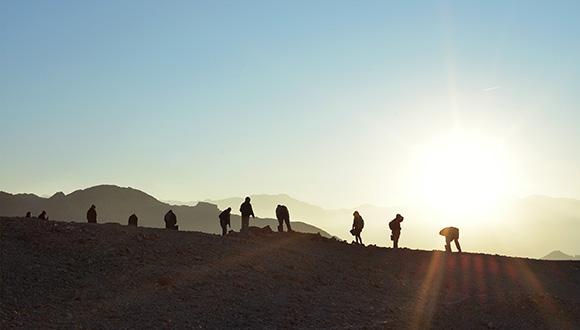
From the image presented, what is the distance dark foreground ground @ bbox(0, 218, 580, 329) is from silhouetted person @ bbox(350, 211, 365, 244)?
394 cm

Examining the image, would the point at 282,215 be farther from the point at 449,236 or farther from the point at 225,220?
the point at 449,236

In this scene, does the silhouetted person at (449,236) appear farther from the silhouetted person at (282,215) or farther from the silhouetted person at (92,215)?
the silhouetted person at (92,215)

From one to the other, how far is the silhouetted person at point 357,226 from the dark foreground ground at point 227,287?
394 centimetres

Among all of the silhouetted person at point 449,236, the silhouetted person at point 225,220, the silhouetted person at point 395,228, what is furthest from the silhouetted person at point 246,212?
the silhouetted person at point 449,236

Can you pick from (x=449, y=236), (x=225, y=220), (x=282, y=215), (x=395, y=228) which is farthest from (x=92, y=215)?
(x=449, y=236)

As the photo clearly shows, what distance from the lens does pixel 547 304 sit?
23500mm

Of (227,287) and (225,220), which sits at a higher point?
(225,220)

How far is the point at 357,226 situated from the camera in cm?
3359

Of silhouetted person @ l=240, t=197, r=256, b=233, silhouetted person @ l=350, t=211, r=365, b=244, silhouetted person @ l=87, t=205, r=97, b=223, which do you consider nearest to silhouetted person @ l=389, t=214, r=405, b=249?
silhouetted person @ l=350, t=211, r=365, b=244

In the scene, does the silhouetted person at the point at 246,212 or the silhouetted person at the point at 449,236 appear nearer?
the silhouetted person at the point at 246,212

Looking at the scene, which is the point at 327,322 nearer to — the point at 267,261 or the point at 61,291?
the point at 267,261

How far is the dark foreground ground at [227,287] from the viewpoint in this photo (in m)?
18.0

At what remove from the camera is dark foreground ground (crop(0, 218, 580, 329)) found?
18031mm

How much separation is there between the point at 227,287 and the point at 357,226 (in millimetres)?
13973
